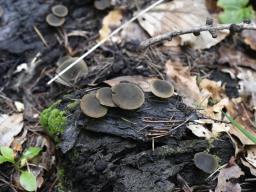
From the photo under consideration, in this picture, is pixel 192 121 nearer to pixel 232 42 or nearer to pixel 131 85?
pixel 131 85

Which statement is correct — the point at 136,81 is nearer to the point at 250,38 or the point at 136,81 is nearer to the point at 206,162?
the point at 206,162

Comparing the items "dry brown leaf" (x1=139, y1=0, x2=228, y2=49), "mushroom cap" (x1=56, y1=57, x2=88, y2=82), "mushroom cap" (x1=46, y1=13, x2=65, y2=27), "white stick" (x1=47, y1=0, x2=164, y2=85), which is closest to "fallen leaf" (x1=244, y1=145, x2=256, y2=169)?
"dry brown leaf" (x1=139, y1=0, x2=228, y2=49)

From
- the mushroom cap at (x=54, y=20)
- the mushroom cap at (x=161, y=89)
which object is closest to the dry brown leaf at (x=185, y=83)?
the mushroom cap at (x=161, y=89)

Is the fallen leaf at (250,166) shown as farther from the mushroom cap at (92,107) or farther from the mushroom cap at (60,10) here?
the mushroom cap at (60,10)

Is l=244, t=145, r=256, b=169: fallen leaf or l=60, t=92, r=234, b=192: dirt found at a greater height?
l=60, t=92, r=234, b=192: dirt

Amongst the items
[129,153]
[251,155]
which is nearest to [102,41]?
[129,153]

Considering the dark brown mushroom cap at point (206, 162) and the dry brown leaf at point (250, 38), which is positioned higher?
the dark brown mushroom cap at point (206, 162)

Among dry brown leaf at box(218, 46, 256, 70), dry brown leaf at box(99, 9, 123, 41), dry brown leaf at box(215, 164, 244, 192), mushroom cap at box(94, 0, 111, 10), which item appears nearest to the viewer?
dry brown leaf at box(215, 164, 244, 192)

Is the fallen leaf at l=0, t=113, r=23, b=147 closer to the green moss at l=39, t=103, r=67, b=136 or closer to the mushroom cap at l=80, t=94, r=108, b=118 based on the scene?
the green moss at l=39, t=103, r=67, b=136
